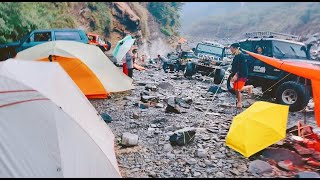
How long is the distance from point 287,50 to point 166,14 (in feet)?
110

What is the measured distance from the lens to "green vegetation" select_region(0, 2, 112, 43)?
1527cm

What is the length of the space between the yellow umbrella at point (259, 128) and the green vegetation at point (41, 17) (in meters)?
12.8

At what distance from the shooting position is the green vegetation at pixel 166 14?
4141cm

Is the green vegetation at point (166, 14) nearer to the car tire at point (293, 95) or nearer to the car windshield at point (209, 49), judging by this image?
the car windshield at point (209, 49)

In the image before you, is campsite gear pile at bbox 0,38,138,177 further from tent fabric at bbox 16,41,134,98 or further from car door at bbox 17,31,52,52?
car door at bbox 17,31,52,52

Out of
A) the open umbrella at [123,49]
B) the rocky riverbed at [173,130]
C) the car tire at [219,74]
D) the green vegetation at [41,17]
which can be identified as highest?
the green vegetation at [41,17]

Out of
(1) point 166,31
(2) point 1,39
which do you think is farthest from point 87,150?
(1) point 166,31

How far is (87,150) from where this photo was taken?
4.01 m

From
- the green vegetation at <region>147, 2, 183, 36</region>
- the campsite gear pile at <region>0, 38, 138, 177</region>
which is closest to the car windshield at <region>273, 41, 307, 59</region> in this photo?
the campsite gear pile at <region>0, 38, 138, 177</region>

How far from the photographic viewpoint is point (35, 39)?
44.9 ft

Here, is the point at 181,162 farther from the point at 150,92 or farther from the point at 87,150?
the point at 150,92

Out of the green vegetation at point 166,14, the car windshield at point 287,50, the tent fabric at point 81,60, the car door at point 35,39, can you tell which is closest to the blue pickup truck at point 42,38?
the car door at point 35,39

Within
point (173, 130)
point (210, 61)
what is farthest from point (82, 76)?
point (210, 61)

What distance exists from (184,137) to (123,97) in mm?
4211
